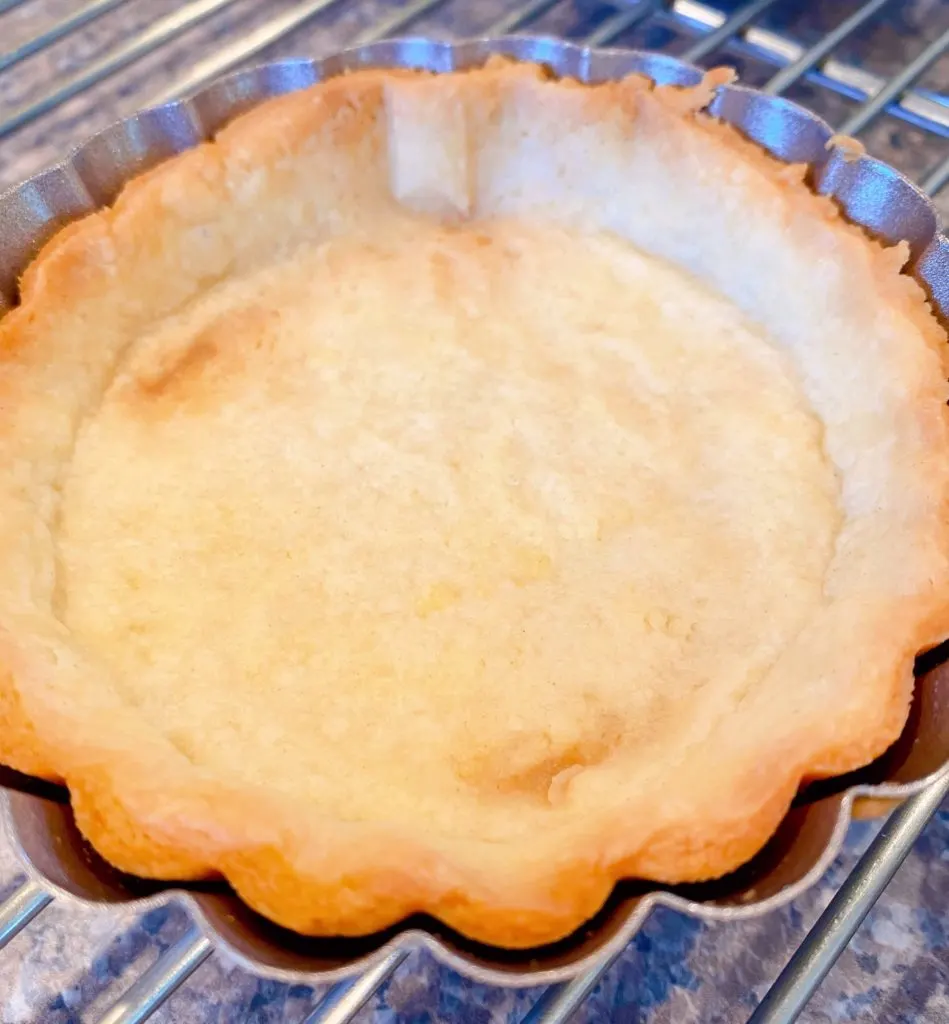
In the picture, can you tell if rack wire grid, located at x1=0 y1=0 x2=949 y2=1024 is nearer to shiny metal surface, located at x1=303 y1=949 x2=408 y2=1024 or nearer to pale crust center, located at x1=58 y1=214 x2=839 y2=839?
pale crust center, located at x1=58 y1=214 x2=839 y2=839

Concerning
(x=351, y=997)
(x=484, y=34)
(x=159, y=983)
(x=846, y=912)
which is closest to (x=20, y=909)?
(x=159, y=983)

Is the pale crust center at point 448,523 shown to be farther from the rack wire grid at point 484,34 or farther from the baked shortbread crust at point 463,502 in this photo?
the rack wire grid at point 484,34

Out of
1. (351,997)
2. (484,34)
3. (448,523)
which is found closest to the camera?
(351,997)

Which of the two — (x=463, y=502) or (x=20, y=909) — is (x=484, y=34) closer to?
(x=463, y=502)

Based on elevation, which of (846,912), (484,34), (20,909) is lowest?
(846,912)

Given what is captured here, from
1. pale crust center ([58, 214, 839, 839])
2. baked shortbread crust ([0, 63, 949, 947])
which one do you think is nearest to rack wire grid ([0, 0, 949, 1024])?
baked shortbread crust ([0, 63, 949, 947])

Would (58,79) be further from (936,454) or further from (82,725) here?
(936,454)

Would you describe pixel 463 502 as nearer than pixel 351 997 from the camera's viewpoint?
No
